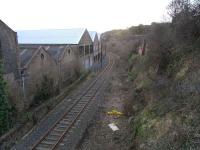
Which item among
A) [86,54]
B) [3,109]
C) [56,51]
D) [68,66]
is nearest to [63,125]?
[3,109]

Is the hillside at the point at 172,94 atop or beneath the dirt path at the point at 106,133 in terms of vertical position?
atop

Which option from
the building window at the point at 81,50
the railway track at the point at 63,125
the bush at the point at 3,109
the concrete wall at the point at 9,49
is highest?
the concrete wall at the point at 9,49

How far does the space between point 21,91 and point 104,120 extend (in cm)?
746

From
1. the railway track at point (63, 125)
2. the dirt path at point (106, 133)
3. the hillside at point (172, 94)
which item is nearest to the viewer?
the hillside at point (172, 94)

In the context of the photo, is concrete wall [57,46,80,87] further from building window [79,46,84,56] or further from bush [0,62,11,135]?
bush [0,62,11,135]

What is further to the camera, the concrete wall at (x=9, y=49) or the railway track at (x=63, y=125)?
the concrete wall at (x=9, y=49)

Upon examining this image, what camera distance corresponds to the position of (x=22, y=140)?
563 inches

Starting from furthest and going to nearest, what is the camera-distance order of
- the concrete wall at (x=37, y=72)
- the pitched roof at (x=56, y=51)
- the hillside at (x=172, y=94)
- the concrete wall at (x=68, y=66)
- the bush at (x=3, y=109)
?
1. the pitched roof at (x=56, y=51)
2. the concrete wall at (x=68, y=66)
3. the concrete wall at (x=37, y=72)
4. the bush at (x=3, y=109)
5. the hillside at (x=172, y=94)

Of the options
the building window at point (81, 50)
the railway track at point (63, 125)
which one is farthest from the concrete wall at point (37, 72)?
the building window at point (81, 50)

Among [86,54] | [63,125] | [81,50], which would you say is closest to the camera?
[63,125]

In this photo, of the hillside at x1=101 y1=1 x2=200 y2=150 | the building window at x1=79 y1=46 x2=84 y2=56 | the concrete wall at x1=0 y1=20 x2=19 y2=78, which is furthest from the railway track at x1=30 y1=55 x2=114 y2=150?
the building window at x1=79 y1=46 x2=84 y2=56

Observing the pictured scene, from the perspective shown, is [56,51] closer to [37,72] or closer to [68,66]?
[68,66]

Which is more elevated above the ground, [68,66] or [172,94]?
[172,94]

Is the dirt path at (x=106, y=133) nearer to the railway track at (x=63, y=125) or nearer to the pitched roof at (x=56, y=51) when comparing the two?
the railway track at (x=63, y=125)
